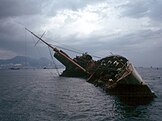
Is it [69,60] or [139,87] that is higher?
[69,60]

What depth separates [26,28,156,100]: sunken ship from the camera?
45844 millimetres

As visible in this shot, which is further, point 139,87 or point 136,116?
point 139,87

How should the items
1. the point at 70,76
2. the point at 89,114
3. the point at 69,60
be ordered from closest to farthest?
the point at 89,114 < the point at 69,60 < the point at 70,76

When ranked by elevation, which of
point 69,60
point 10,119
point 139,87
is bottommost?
point 10,119

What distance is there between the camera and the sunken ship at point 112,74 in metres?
45.8

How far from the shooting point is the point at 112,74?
6894 cm

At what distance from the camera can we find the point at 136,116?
107 ft

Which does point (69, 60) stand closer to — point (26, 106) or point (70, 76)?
point (70, 76)

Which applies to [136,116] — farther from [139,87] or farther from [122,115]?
[139,87]

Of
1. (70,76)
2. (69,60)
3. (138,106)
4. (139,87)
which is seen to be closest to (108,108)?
(138,106)

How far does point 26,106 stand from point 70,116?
36.3ft

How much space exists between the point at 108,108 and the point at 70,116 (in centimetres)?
776

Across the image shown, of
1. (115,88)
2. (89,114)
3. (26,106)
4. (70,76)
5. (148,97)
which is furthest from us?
(70,76)

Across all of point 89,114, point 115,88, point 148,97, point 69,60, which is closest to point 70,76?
point 69,60
